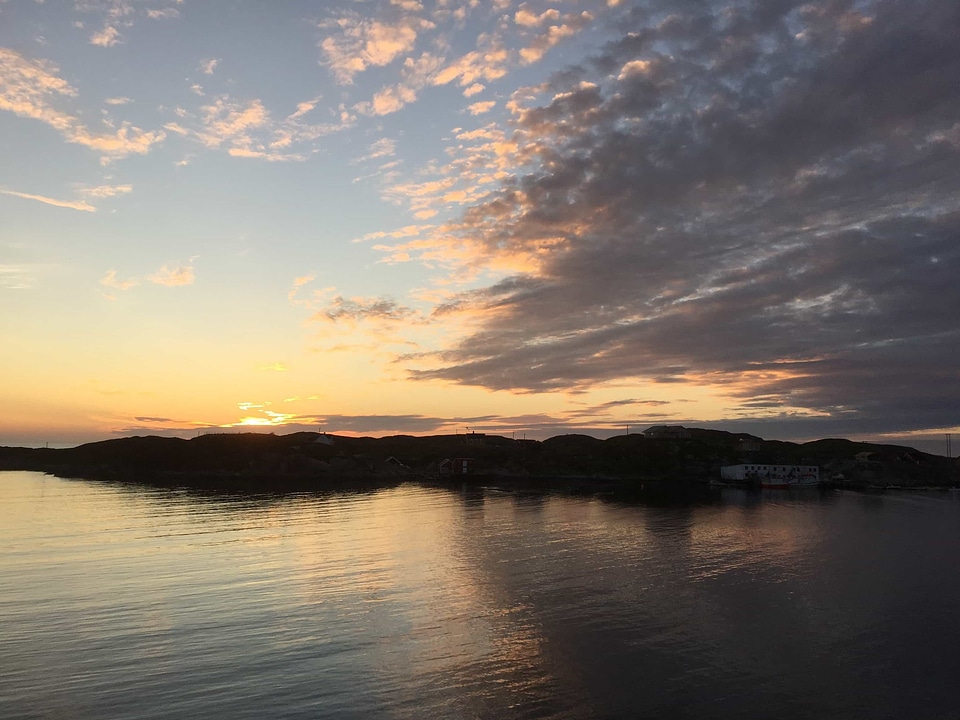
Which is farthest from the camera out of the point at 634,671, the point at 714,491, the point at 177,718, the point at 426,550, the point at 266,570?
the point at 714,491

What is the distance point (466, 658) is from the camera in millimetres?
32000

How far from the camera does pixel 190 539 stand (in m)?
69.9

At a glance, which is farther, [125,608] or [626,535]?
[626,535]

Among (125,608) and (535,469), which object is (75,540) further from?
(535,469)

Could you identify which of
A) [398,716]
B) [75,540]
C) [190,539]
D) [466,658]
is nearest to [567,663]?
[466,658]

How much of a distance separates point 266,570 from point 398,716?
32167 mm

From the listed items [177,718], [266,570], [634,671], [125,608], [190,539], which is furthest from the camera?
[190,539]

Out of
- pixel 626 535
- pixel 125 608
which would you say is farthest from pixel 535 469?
pixel 125 608

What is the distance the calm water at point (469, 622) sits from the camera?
27.2 m

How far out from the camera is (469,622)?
3850 cm

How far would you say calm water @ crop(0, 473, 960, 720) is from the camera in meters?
27.2

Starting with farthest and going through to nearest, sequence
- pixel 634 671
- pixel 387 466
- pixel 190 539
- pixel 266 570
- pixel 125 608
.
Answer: pixel 387 466, pixel 190 539, pixel 266 570, pixel 125 608, pixel 634 671

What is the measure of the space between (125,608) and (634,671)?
3404cm

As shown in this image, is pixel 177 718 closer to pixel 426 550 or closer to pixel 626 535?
pixel 426 550
